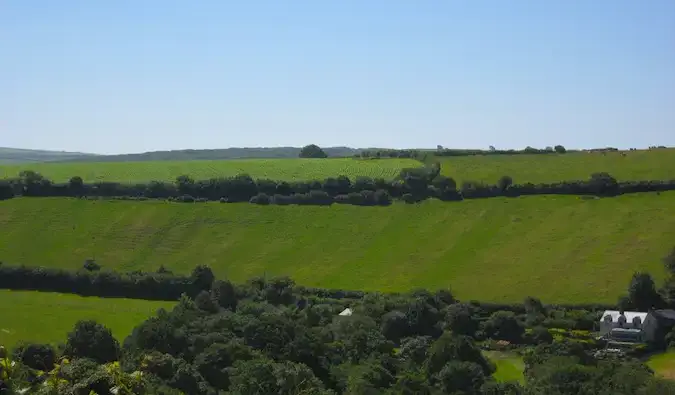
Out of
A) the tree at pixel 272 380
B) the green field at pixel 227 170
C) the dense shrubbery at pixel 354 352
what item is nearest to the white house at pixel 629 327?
the dense shrubbery at pixel 354 352

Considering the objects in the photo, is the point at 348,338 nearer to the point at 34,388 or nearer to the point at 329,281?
the point at 329,281

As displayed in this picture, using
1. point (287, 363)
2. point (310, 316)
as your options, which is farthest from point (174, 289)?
point (287, 363)

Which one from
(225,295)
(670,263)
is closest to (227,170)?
(225,295)

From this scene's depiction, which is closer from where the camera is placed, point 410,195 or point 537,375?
point 537,375

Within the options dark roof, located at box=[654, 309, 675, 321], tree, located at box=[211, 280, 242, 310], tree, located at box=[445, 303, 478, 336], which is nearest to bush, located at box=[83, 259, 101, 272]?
tree, located at box=[211, 280, 242, 310]

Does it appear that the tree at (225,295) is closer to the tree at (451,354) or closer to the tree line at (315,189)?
the tree at (451,354)

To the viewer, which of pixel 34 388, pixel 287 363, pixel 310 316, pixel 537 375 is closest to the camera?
pixel 34 388
